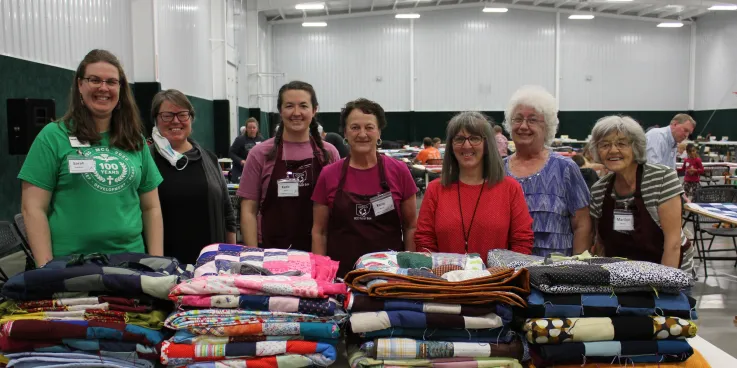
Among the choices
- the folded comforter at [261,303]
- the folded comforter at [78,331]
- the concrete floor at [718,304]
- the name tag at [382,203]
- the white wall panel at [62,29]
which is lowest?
the concrete floor at [718,304]

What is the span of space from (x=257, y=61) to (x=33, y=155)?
54.9 ft

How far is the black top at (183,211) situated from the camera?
243 cm

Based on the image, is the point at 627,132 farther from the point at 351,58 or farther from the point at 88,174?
the point at 351,58

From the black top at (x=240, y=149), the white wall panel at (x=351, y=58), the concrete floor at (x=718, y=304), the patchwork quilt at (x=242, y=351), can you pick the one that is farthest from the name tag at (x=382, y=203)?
the white wall panel at (x=351, y=58)

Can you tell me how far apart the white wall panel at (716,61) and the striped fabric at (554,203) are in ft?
65.1

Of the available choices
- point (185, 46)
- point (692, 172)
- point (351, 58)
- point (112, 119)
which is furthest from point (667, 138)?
point (351, 58)

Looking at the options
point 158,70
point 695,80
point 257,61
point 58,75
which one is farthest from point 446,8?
Answer: point 58,75

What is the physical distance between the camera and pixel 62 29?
6891mm

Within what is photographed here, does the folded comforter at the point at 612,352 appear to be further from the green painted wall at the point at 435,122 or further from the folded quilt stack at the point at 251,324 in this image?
the green painted wall at the point at 435,122

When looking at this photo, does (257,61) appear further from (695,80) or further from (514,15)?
(695,80)

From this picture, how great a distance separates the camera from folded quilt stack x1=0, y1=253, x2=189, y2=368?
1245 mm

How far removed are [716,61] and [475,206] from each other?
2105 cm

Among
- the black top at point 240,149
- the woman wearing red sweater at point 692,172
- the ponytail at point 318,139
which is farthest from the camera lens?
the woman wearing red sweater at point 692,172

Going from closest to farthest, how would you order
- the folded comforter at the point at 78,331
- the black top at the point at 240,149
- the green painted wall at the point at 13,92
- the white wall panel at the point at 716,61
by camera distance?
the folded comforter at the point at 78,331 → the green painted wall at the point at 13,92 → the black top at the point at 240,149 → the white wall panel at the point at 716,61
